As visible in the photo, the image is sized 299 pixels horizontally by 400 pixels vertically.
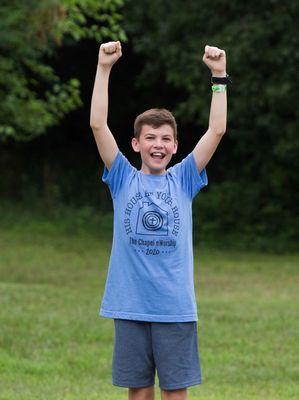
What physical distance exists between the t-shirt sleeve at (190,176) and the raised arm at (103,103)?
1.13 feet

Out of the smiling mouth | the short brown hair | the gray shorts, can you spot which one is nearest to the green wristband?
the short brown hair

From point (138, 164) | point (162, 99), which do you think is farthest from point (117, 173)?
point (162, 99)

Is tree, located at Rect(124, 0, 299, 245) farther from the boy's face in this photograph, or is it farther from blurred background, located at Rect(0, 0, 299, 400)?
the boy's face

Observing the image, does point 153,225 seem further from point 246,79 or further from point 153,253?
point 246,79

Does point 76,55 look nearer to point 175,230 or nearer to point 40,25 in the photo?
point 40,25

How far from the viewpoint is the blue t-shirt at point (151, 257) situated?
18.5 ft

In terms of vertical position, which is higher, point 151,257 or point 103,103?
point 103,103

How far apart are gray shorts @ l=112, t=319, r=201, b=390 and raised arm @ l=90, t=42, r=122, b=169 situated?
2.76ft

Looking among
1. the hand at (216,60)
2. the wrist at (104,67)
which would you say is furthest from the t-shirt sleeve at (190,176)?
the wrist at (104,67)

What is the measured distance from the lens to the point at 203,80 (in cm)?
2377

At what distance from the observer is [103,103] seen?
582 cm

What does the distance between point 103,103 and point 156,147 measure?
35 centimetres

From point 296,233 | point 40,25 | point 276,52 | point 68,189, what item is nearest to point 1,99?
point 40,25

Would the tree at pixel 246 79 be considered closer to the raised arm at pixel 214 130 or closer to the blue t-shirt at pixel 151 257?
the raised arm at pixel 214 130
